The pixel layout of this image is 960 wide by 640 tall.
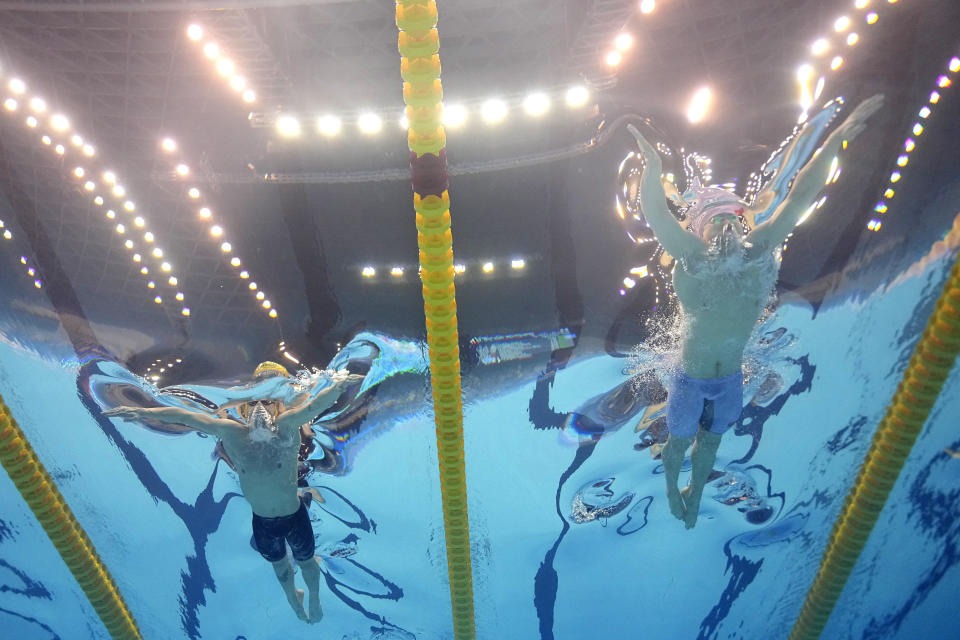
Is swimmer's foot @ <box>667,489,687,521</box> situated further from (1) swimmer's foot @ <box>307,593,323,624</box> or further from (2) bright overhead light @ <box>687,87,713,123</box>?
(1) swimmer's foot @ <box>307,593,323,624</box>

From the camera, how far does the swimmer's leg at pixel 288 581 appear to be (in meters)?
3.58

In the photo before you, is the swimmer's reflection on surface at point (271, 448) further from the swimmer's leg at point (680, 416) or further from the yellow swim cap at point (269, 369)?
the swimmer's leg at point (680, 416)

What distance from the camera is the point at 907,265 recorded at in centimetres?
304

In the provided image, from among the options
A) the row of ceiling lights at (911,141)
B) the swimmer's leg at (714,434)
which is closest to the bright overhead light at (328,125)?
the swimmer's leg at (714,434)

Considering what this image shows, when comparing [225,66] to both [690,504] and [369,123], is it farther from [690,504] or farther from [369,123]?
[690,504]

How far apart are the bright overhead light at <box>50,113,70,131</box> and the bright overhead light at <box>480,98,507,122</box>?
1596 mm

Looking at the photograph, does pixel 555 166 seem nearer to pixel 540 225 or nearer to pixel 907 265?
pixel 540 225

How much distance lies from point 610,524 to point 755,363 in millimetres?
1653

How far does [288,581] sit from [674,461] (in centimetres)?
241

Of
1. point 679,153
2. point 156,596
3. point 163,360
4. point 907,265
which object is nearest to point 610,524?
point 907,265

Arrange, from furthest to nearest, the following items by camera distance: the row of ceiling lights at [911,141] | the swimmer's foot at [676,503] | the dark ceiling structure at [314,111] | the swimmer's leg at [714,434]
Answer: the swimmer's foot at [676,503] → the swimmer's leg at [714,434] → the row of ceiling lights at [911,141] → the dark ceiling structure at [314,111]

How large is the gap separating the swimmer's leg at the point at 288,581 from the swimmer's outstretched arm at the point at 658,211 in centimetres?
284

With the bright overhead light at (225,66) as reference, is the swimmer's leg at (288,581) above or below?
below

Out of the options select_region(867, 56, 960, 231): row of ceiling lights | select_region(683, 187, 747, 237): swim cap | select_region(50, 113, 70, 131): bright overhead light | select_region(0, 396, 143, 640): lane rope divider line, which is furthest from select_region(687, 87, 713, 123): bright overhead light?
select_region(0, 396, 143, 640): lane rope divider line
